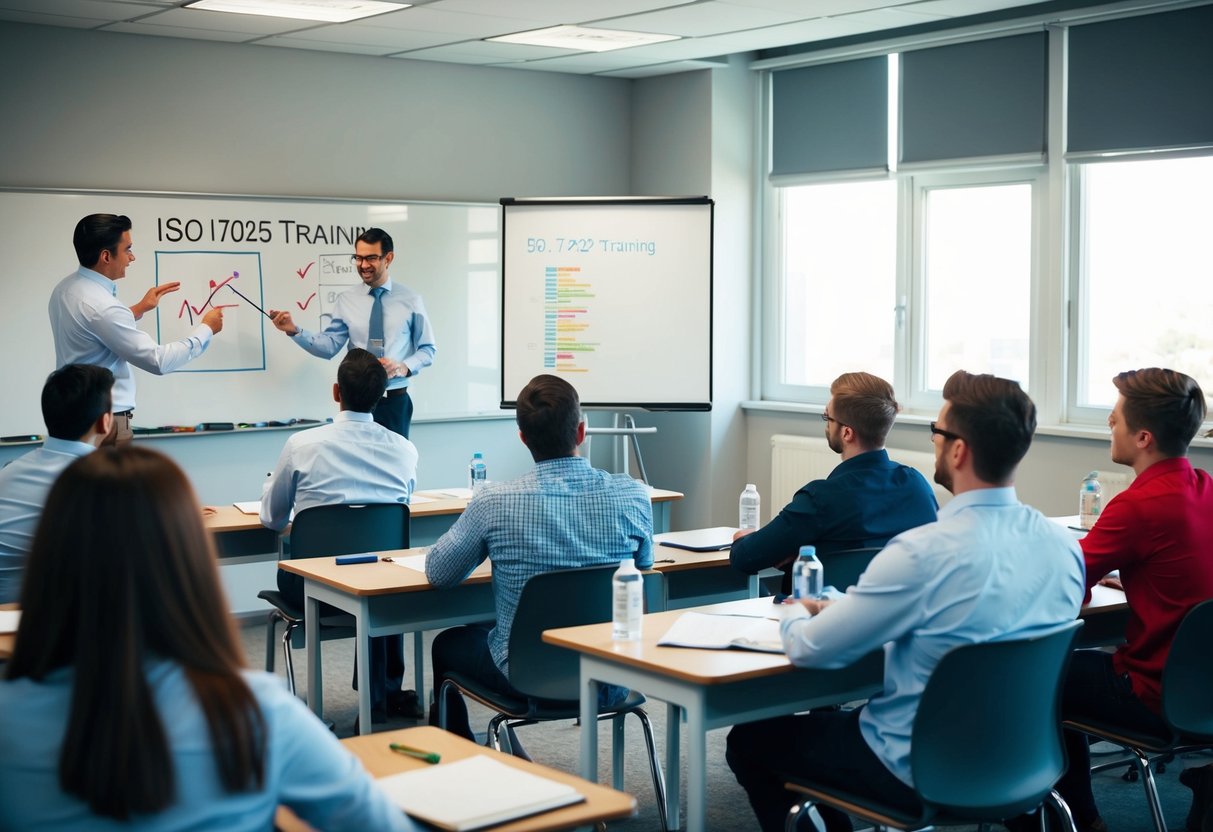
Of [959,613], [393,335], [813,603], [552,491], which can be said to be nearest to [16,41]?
[393,335]

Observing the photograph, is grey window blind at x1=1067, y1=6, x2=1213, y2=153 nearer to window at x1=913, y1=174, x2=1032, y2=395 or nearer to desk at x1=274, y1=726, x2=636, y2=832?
window at x1=913, y1=174, x2=1032, y2=395

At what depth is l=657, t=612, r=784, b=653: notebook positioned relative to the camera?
2904mm

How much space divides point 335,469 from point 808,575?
1.93 meters

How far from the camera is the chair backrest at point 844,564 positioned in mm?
3598

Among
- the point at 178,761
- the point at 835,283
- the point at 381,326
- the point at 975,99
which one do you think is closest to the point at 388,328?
the point at 381,326

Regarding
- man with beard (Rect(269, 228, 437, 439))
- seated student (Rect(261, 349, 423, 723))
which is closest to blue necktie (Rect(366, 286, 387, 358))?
man with beard (Rect(269, 228, 437, 439))

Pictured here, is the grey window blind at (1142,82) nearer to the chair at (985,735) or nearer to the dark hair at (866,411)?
the dark hair at (866,411)

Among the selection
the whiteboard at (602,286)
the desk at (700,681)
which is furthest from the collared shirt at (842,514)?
the whiteboard at (602,286)

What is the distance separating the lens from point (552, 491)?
340cm

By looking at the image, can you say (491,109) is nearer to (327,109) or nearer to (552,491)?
(327,109)

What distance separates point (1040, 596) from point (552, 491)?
4.22 feet

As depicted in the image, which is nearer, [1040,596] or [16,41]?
[1040,596]

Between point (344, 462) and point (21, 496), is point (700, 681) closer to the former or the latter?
point (21, 496)

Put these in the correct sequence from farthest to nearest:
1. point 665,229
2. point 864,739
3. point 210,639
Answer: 1. point 665,229
2. point 864,739
3. point 210,639
